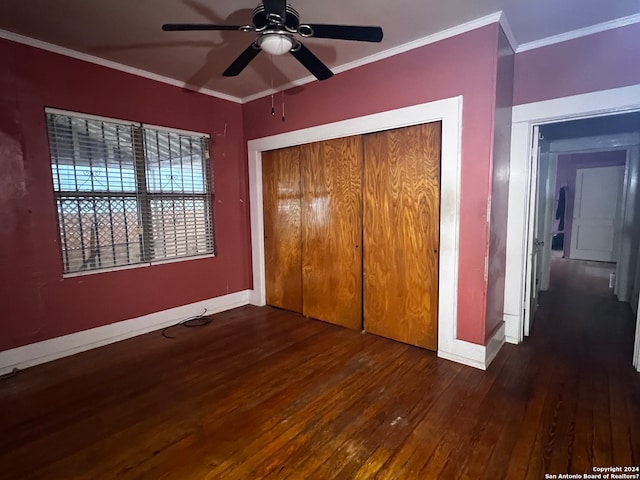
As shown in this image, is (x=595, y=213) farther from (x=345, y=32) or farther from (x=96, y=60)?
(x=96, y=60)

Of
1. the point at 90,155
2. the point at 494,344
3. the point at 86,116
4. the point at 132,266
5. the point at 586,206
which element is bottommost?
the point at 494,344

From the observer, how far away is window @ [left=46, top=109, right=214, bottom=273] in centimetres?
281

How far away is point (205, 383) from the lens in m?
2.38

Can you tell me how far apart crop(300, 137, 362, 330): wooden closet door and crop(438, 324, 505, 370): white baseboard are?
0.94 meters

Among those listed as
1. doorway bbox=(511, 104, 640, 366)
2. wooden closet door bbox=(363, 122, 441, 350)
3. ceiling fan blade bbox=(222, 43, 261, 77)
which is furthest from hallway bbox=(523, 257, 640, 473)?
ceiling fan blade bbox=(222, 43, 261, 77)

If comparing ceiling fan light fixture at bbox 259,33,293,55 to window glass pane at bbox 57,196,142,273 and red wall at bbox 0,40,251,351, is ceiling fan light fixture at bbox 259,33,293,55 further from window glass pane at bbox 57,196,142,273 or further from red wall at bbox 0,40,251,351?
window glass pane at bbox 57,196,142,273

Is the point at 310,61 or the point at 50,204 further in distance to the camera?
the point at 50,204

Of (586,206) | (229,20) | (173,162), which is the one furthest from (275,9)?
(586,206)

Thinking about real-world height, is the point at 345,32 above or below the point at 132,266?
above

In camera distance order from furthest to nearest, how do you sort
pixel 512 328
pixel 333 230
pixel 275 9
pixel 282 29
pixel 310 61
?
pixel 333 230 → pixel 512 328 → pixel 310 61 → pixel 282 29 → pixel 275 9

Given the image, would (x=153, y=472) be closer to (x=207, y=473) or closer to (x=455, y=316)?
(x=207, y=473)

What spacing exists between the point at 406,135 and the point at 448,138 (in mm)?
383

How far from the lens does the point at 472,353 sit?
2.55 m

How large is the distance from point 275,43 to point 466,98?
60.5 inches
